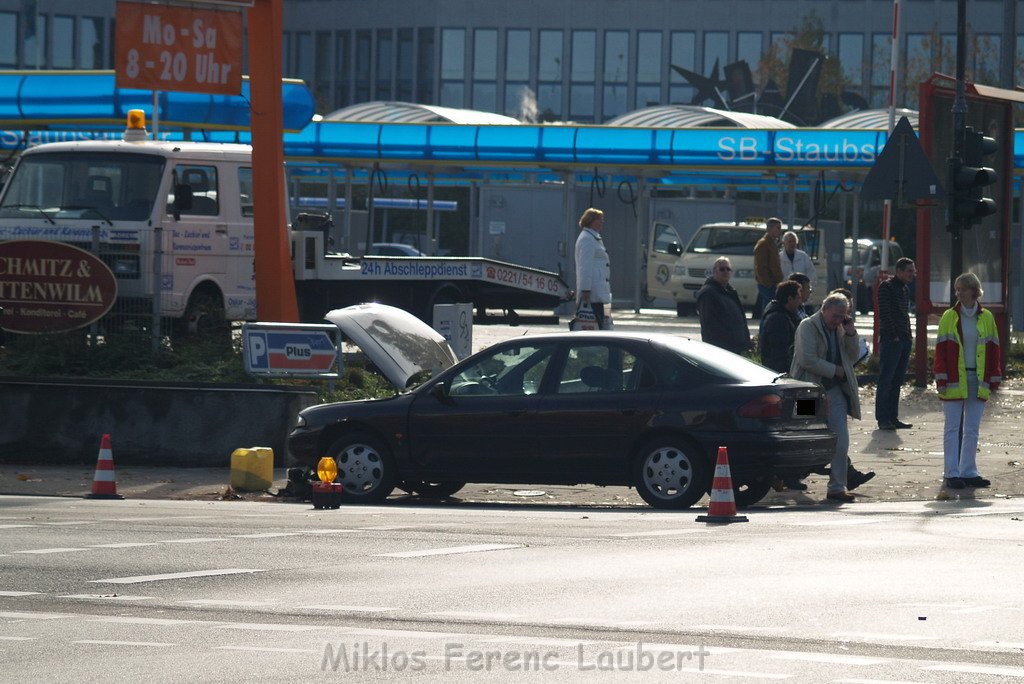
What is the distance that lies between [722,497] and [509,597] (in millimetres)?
3995

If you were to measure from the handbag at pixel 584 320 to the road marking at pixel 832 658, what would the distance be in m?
12.3

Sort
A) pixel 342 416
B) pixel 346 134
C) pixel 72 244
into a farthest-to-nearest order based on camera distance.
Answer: pixel 346 134
pixel 72 244
pixel 342 416

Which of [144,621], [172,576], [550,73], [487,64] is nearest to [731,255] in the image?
[172,576]

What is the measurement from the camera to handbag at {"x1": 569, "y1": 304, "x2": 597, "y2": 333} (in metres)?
20.1

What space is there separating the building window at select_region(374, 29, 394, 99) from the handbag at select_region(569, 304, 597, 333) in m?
62.0

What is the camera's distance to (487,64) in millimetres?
79375

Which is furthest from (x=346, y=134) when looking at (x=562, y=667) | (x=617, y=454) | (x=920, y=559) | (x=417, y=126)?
(x=562, y=667)

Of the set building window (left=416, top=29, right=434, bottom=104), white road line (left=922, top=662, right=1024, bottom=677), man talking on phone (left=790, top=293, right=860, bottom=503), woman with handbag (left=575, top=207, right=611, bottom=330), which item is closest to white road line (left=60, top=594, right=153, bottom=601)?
white road line (left=922, top=662, right=1024, bottom=677)

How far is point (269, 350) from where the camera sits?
1839 centimetres

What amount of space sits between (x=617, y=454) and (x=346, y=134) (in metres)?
26.1

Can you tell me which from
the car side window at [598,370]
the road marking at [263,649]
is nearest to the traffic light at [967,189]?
the car side window at [598,370]

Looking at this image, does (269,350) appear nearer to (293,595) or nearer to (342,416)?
(342,416)

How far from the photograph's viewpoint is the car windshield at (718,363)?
14.2m

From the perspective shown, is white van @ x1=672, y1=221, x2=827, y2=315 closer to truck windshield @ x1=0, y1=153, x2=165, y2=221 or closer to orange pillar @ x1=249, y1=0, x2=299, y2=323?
orange pillar @ x1=249, y1=0, x2=299, y2=323
